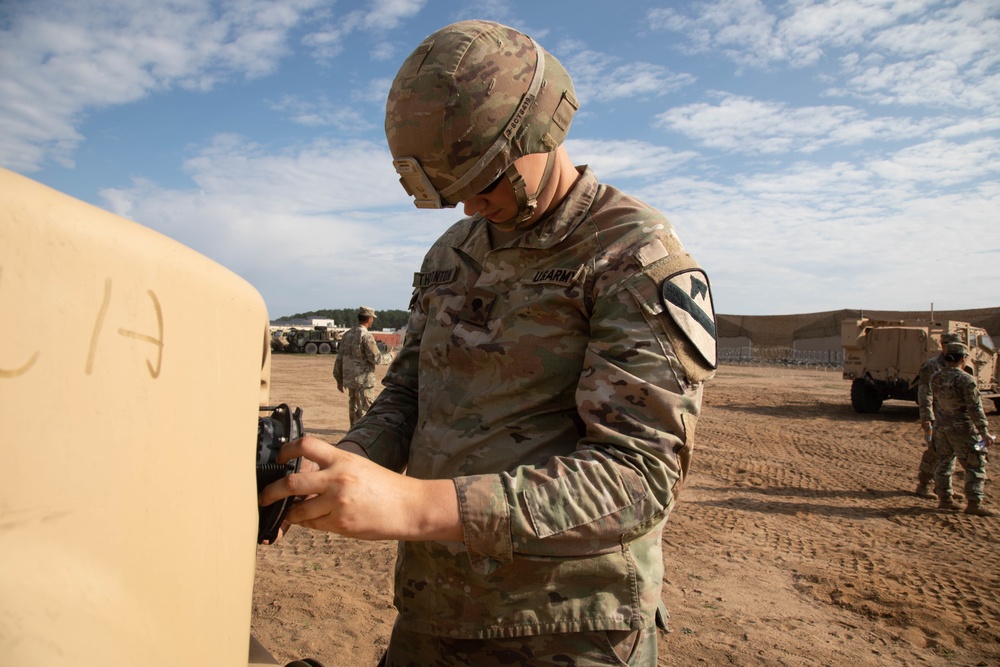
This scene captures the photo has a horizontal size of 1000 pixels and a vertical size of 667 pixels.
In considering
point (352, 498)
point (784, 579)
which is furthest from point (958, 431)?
point (352, 498)

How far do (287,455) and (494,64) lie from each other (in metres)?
0.91

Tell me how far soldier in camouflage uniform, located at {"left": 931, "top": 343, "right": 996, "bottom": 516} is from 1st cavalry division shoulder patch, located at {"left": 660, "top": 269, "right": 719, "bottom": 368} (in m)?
7.57

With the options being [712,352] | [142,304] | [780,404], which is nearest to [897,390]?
[780,404]

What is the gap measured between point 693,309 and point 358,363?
9.05 metres

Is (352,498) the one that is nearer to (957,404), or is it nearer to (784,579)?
(784,579)

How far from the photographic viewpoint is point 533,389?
1.54 m

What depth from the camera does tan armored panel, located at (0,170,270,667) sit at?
69 centimetres

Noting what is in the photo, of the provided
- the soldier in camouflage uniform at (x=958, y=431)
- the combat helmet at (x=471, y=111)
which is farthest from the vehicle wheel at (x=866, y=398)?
the combat helmet at (x=471, y=111)

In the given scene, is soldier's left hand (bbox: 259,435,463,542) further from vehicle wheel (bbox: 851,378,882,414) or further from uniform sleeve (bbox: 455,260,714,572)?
vehicle wheel (bbox: 851,378,882,414)

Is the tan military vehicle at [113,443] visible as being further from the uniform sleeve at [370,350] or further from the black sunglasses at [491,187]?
the uniform sleeve at [370,350]

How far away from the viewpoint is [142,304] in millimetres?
827

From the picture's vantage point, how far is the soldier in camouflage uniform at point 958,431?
7.50m

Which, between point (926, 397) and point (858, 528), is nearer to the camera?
point (858, 528)

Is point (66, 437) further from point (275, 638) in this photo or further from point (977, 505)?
point (977, 505)
